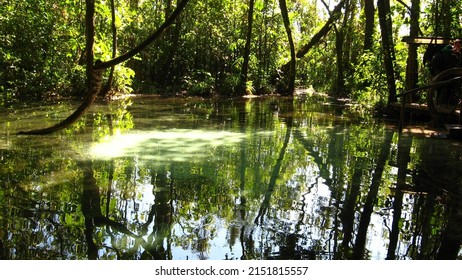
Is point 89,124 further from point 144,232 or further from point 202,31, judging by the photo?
point 202,31

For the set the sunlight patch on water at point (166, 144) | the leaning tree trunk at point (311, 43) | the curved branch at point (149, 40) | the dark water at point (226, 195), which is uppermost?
the leaning tree trunk at point (311, 43)

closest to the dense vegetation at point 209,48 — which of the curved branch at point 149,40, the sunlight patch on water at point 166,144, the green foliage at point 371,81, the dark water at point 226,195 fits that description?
the green foliage at point 371,81

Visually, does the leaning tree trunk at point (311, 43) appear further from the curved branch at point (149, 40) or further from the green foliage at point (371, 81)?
the curved branch at point (149, 40)

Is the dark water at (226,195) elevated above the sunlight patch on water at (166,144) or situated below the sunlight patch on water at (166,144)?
below

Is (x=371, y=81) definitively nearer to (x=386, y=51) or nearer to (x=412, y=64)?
(x=386, y=51)

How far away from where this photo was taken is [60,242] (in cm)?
464

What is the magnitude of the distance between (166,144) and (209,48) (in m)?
17.6

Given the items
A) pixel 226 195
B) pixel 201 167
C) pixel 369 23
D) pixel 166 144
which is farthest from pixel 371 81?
pixel 226 195

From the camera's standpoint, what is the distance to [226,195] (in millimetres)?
6332

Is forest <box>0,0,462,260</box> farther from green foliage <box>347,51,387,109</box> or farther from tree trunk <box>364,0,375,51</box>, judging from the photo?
tree trunk <box>364,0,375,51</box>

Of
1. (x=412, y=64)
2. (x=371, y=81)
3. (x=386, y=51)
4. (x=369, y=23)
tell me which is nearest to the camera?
(x=412, y=64)

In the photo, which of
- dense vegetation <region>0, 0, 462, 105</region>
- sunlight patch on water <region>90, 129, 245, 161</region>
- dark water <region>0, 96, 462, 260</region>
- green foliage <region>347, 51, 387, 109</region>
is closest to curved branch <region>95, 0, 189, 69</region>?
dark water <region>0, 96, 462, 260</region>

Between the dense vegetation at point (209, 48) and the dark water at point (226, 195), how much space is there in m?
6.17

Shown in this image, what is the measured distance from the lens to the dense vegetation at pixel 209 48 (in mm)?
16844
